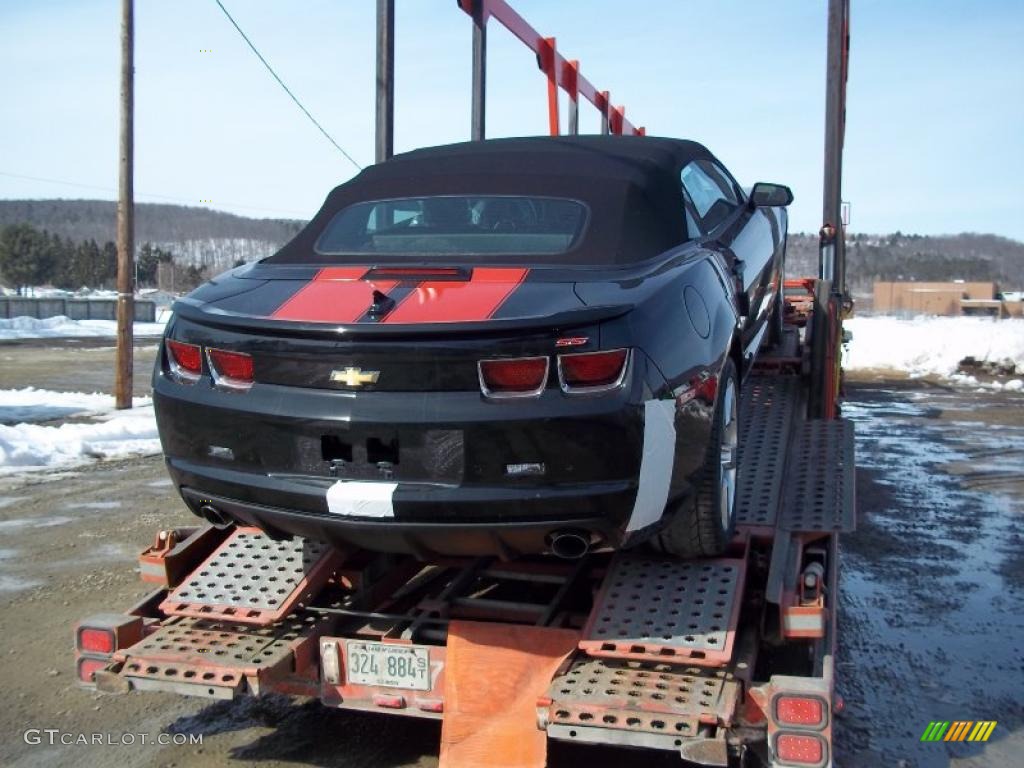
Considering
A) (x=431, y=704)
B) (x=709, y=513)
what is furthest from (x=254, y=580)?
(x=709, y=513)

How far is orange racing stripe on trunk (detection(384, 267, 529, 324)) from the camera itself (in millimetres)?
2855

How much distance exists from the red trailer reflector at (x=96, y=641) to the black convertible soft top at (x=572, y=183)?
4.80 ft

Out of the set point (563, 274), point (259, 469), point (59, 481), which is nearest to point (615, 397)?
point (563, 274)

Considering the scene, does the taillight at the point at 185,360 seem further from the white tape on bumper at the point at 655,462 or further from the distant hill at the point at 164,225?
the distant hill at the point at 164,225

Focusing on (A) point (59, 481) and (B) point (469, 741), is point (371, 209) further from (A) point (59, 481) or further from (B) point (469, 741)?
(A) point (59, 481)

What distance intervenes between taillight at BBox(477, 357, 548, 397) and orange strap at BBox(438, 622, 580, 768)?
910mm

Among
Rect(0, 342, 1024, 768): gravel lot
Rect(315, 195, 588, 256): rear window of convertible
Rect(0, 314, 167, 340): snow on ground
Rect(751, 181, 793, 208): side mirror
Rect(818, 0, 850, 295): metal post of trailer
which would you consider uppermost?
Rect(818, 0, 850, 295): metal post of trailer

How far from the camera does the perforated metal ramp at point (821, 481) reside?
12.4 ft

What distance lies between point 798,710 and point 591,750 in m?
0.97

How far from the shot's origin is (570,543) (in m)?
2.94

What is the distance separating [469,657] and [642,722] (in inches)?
26.4

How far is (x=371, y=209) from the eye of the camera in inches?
156

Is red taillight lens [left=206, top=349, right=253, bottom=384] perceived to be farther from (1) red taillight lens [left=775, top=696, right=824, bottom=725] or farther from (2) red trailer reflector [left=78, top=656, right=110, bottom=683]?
(1) red taillight lens [left=775, top=696, right=824, bottom=725]

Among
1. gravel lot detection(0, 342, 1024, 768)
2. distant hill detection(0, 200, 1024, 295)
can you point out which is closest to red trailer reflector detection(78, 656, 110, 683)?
gravel lot detection(0, 342, 1024, 768)
